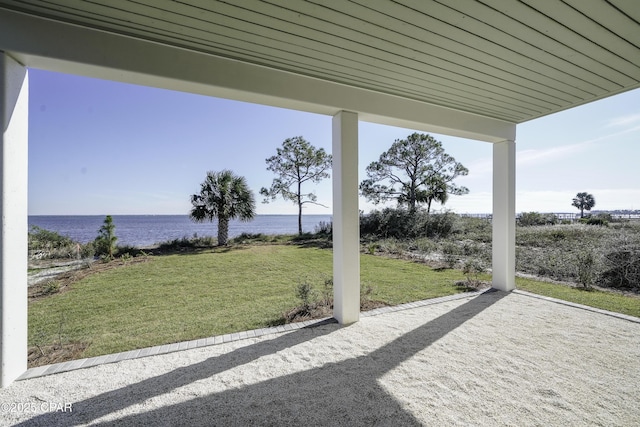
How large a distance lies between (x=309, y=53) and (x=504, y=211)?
13.7 feet

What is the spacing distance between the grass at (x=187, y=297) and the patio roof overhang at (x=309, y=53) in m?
1.13

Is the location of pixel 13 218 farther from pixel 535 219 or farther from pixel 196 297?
pixel 535 219

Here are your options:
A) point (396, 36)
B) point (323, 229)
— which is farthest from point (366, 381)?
point (323, 229)

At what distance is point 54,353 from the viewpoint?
103 inches

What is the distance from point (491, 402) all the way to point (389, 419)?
0.79 metres

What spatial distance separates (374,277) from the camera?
575 centimetres

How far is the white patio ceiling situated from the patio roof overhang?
0.01 metres

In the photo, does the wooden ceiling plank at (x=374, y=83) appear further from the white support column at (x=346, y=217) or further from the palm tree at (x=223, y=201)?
the palm tree at (x=223, y=201)

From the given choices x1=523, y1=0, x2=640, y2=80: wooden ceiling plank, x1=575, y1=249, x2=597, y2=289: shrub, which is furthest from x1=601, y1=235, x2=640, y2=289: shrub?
x1=523, y1=0, x2=640, y2=80: wooden ceiling plank

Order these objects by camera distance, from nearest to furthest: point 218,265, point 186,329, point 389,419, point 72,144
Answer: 1. point 389,419
2. point 186,329
3. point 218,265
4. point 72,144

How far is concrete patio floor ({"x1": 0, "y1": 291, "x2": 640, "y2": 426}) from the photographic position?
170 centimetres

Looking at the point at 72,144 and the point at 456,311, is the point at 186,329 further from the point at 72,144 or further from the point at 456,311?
the point at 72,144

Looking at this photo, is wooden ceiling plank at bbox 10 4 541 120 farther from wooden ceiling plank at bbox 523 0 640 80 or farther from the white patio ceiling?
wooden ceiling plank at bbox 523 0 640 80

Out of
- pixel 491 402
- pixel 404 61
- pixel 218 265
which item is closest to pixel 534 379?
pixel 491 402
